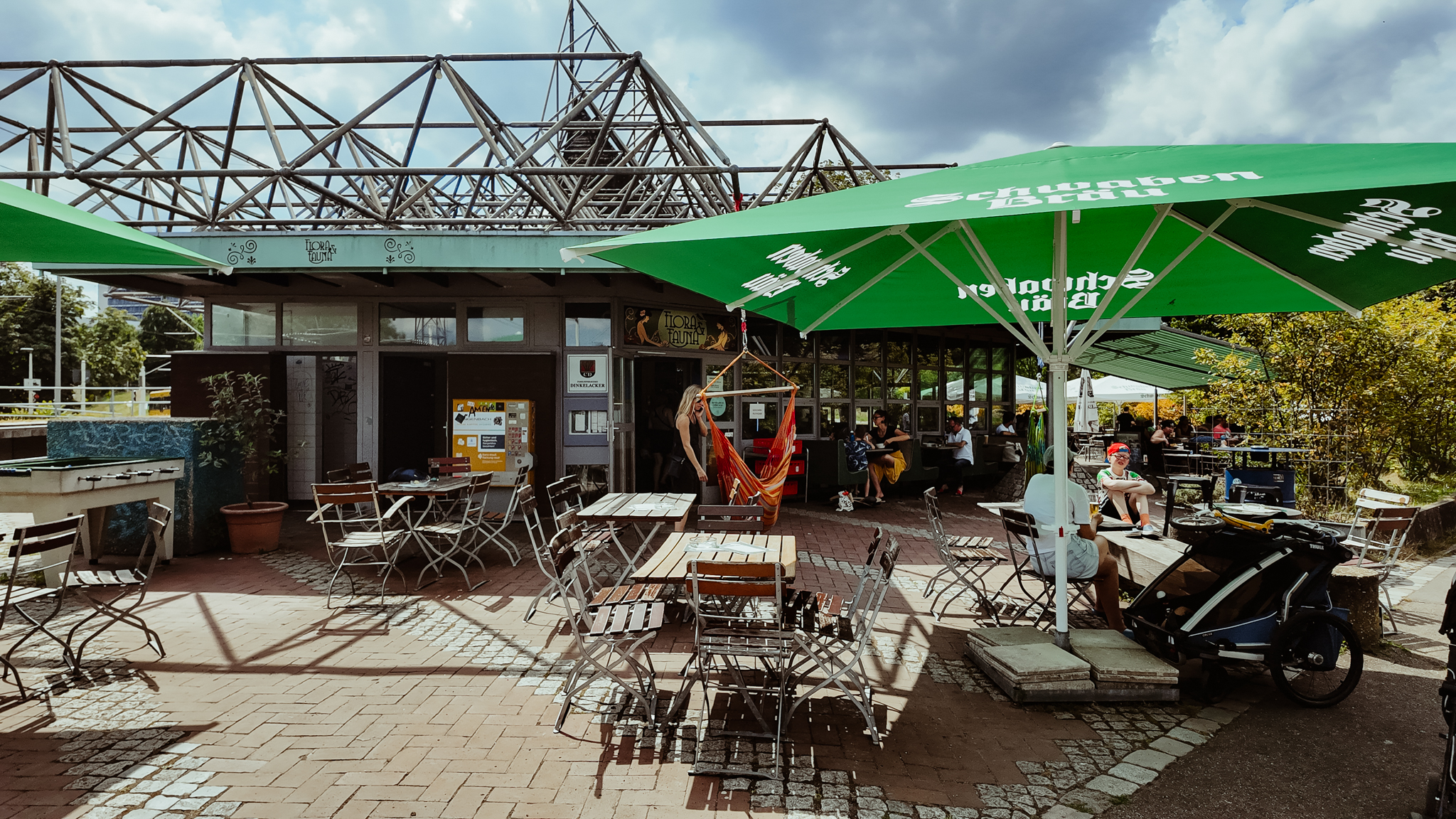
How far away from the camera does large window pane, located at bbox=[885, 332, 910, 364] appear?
12445mm

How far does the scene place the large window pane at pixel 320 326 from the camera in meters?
9.16

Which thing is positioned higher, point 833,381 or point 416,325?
point 416,325

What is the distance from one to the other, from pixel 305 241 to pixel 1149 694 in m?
8.35

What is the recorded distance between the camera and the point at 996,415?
48.5 ft

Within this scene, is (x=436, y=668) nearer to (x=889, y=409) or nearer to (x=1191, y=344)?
(x=889, y=409)

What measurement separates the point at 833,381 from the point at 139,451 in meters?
8.84

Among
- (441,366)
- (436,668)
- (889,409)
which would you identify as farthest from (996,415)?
(436,668)

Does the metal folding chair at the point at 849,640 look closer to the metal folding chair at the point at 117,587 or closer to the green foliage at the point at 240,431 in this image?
the metal folding chair at the point at 117,587

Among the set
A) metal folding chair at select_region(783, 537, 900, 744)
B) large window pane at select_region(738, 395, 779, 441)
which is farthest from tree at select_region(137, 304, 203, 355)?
metal folding chair at select_region(783, 537, 900, 744)

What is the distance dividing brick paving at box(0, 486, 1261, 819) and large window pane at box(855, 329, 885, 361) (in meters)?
7.63

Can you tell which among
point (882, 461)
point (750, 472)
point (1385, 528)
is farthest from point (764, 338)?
point (1385, 528)

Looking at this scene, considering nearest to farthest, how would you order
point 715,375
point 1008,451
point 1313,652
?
1. point 1313,652
2. point 715,375
3. point 1008,451

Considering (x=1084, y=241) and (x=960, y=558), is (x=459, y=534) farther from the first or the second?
(x=1084, y=241)

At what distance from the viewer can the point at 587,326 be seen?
905 cm
